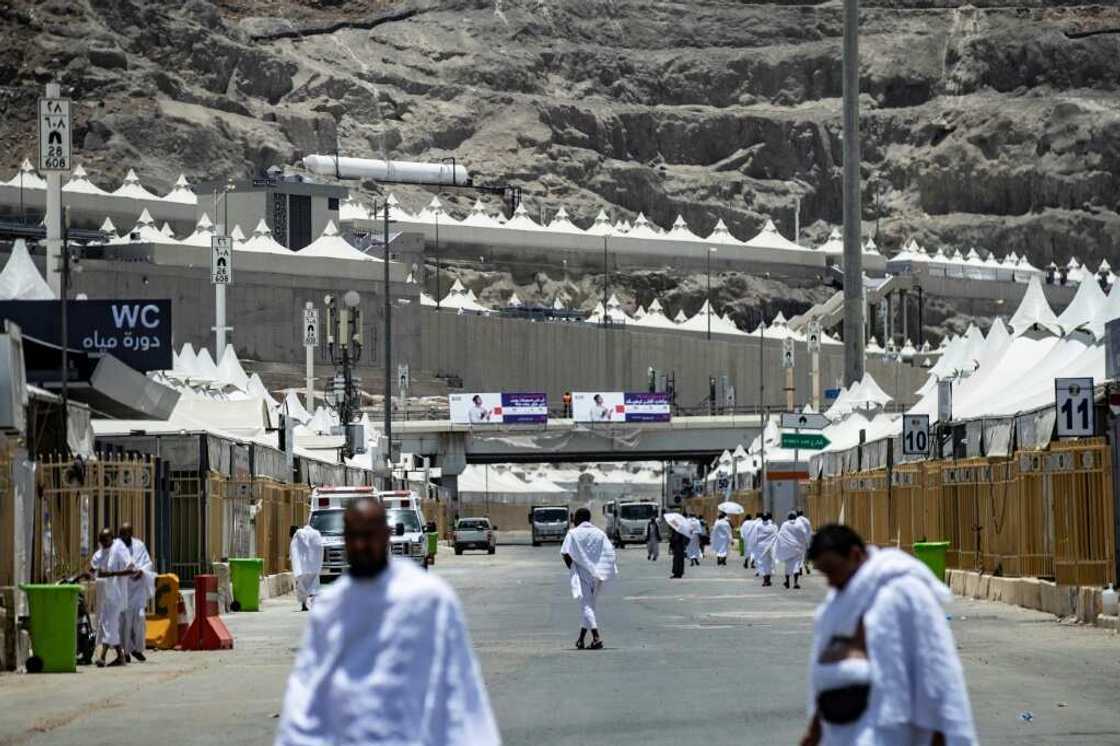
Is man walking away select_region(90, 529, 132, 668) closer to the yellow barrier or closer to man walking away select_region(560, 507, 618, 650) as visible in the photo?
the yellow barrier

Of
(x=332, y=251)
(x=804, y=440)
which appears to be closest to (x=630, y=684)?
(x=804, y=440)

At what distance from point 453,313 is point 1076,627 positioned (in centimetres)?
9655

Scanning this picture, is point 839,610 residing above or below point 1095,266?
below

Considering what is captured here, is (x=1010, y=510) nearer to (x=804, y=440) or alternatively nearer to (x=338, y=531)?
(x=338, y=531)

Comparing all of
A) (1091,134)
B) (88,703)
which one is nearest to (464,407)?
(88,703)

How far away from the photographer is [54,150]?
1332 inches

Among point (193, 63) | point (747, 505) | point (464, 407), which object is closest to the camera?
point (747, 505)

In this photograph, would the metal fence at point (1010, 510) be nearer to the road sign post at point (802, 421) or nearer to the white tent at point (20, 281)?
the road sign post at point (802, 421)

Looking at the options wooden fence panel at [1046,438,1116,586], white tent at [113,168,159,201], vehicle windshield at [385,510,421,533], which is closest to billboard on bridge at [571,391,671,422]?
vehicle windshield at [385,510,421,533]

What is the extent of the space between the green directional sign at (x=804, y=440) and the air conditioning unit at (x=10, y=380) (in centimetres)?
2432

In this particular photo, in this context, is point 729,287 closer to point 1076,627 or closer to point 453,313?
point 453,313

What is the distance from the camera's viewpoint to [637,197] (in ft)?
645

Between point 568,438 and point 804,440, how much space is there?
5290 cm

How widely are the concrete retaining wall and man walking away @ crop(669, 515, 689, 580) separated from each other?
943cm
